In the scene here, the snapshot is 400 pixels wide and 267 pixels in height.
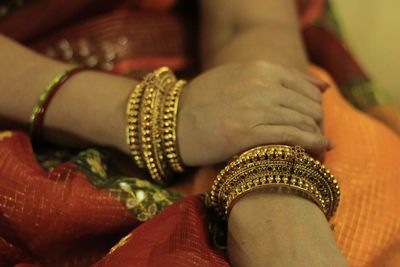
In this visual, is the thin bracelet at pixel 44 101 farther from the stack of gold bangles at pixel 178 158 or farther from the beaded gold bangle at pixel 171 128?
the beaded gold bangle at pixel 171 128

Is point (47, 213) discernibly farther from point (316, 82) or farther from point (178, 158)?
point (316, 82)

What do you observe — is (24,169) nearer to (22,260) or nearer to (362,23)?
(22,260)

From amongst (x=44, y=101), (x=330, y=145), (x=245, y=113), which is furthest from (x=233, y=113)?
(x=44, y=101)

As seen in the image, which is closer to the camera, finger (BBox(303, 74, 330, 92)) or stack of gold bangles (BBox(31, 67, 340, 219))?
stack of gold bangles (BBox(31, 67, 340, 219))

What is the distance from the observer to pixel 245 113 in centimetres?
54

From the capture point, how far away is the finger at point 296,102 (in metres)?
0.55

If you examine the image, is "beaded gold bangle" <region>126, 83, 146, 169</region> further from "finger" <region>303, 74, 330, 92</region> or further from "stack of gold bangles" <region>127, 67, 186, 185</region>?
"finger" <region>303, 74, 330, 92</region>

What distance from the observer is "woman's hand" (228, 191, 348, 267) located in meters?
0.45

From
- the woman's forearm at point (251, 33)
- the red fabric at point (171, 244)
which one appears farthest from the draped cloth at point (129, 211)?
the woman's forearm at point (251, 33)

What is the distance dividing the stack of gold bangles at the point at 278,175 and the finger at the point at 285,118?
0.13 ft

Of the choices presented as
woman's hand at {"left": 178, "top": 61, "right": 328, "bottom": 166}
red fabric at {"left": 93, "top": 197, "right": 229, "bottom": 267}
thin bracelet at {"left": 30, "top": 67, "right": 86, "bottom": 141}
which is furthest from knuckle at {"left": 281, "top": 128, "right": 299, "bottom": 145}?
thin bracelet at {"left": 30, "top": 67, "right": 86, "bottom": 141}

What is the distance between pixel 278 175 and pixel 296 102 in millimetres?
108

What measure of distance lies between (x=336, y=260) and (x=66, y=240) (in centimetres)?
26

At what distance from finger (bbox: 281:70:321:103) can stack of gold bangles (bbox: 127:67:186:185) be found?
12cm
